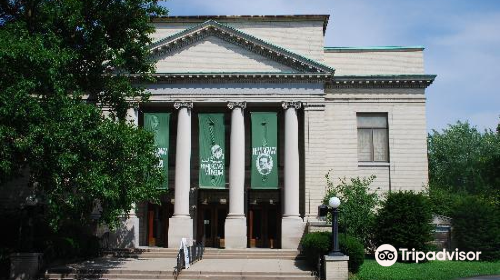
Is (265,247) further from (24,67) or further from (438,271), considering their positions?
(24,67)

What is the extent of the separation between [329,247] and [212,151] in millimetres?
11298

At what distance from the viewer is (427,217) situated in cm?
2475

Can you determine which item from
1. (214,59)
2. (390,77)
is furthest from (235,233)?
(390,77)

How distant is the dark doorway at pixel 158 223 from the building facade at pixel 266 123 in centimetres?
7

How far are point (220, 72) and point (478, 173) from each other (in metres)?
49.0

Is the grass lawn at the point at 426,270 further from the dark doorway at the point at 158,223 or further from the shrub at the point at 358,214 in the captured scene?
the dark doorway at the point at 158,223

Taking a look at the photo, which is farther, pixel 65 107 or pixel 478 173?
pixel 478 173

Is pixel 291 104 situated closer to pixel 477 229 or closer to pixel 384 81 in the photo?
pixel 384 81

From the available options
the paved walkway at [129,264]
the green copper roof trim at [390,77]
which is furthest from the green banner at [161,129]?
the green copper roof trim at [390,77]

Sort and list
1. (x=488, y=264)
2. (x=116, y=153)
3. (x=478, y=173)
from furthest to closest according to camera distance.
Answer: (x=478, y=173) < (x=488, y=264) < (x=116, y=153)

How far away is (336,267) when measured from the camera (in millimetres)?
20172

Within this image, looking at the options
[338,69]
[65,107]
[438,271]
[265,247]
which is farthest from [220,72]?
[438,271]

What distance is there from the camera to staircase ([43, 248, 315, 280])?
21609 millimetres

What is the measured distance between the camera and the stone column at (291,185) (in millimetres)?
30391
